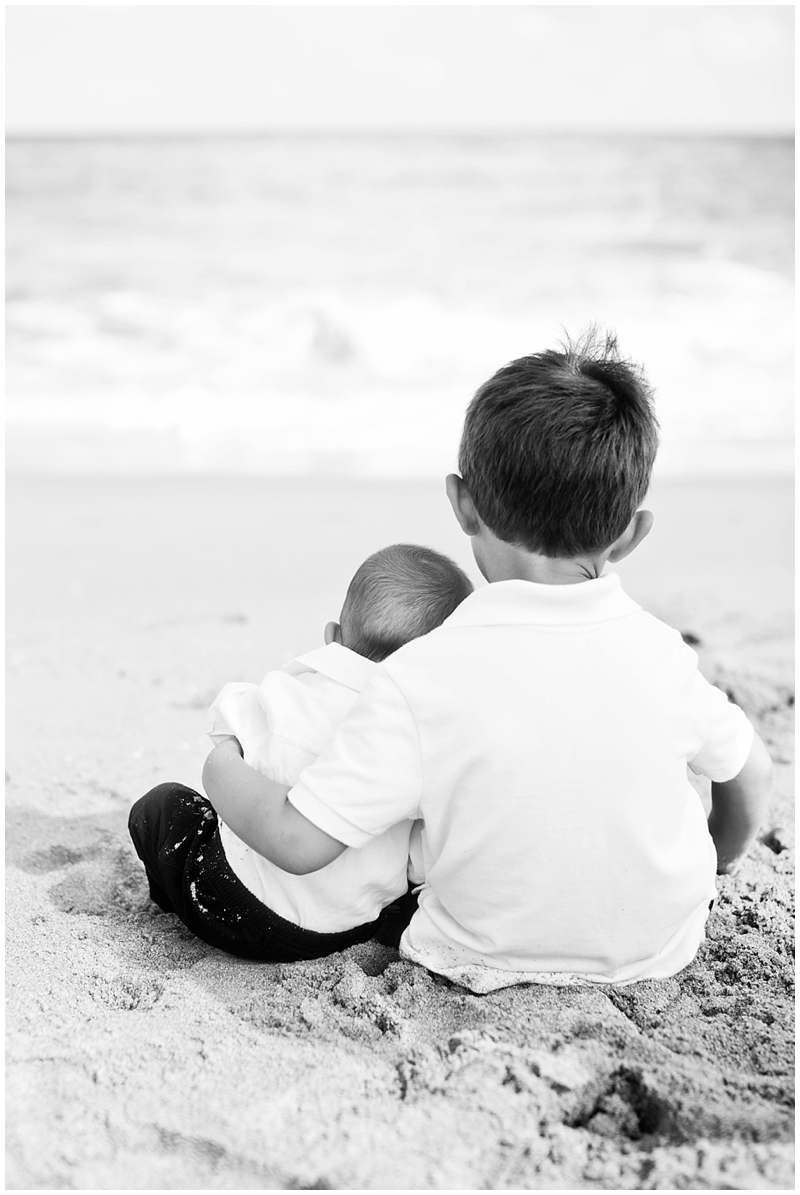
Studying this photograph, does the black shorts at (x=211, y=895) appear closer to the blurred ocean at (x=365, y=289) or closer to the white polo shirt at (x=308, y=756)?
the white polo shirt at (x=308, y=756)

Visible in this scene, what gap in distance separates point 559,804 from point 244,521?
364cm

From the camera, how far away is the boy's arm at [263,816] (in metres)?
Answer: 1.34

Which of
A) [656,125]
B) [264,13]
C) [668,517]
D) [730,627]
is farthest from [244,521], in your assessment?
[656,125]

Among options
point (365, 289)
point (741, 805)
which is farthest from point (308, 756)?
point (365, 289)

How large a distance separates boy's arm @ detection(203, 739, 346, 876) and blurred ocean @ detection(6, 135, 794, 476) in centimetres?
200

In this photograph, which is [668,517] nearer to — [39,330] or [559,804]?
[559,804]

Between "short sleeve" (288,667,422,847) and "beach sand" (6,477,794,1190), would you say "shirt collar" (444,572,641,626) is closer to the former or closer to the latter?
"short sleeve" (288,667,422,847)

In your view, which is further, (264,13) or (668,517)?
(264,13)

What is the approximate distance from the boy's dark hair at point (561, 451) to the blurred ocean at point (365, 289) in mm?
1727

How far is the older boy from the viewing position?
52.4 inches

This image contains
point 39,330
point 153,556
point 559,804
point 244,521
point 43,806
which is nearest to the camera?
point 559,804

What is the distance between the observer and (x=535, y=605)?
138 cm

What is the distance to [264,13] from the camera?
13820mm

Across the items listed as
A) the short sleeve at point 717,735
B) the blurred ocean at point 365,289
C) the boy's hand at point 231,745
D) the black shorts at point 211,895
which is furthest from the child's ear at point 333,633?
the blurred ocean at point 365,289
